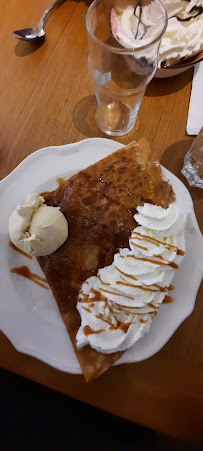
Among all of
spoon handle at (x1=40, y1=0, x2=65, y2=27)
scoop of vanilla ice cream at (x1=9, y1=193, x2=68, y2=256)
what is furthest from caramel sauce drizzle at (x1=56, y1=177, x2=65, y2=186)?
spoon handle at (x1=40, y1=0, x2=65, y2=27)

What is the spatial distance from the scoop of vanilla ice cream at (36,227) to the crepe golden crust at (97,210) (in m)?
0.05

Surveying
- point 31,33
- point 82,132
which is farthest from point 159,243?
point 31,33

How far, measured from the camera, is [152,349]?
3.05 feet

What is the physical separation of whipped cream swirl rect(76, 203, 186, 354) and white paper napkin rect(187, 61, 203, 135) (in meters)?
0.33

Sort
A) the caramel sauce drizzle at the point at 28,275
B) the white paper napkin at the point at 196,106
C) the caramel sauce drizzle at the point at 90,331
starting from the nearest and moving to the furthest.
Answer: the caramel sauce drizzle at the point at 90,331, the caramel sauce drizzle at the point at 28,275, the white paper napkin at the point at 196,106

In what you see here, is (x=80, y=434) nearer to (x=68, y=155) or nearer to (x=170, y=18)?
(x=68, y=155)

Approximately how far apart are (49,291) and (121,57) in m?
0.66

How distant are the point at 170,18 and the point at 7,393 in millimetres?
1214

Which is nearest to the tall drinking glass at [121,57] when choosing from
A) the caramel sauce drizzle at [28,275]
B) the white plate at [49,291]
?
the white plate at [49,291]

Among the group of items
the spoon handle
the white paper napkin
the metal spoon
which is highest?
the spoon handle

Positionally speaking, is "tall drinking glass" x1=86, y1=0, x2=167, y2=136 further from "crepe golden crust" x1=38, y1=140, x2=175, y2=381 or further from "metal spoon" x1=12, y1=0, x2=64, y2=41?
"metal spoon" x1=12, y1=0, x2=64, y2=41

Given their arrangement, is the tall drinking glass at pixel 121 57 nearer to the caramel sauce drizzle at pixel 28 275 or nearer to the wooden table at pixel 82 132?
the wooden table at pixel 82 132

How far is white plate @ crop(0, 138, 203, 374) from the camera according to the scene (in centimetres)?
94

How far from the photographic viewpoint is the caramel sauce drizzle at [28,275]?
3.35 ft
